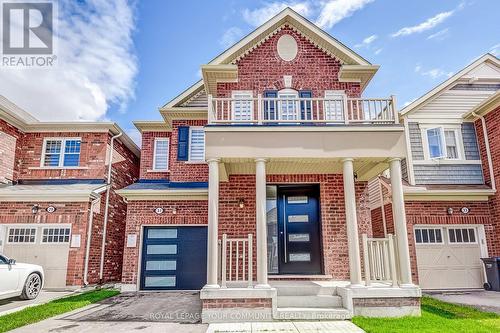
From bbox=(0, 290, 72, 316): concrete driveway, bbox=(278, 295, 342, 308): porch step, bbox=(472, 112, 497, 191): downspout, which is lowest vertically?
bbox=(0, 290, 72, 316): concrete driveway

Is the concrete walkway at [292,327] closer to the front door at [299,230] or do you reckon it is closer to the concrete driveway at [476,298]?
the front door at [299,230]

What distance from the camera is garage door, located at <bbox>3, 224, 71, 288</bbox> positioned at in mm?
10680

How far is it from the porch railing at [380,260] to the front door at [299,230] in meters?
1.70

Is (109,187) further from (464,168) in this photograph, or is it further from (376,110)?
(464,168)

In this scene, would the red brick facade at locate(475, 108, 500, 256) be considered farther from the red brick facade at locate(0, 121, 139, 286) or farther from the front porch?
the red brick facade at locate(0, 121, 139, 286)

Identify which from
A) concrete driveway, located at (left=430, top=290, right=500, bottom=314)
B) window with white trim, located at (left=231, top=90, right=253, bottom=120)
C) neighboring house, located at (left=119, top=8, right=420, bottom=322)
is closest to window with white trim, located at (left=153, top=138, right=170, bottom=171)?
neighboring house, located at (left=119, top=8, right=420, bottom=322)

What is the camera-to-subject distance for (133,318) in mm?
6719

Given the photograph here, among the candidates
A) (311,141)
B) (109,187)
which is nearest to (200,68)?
(311,141)

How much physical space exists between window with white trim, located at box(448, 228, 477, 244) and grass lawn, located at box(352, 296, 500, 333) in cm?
393

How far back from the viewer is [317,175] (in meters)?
9.36

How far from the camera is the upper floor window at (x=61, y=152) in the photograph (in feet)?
42.0

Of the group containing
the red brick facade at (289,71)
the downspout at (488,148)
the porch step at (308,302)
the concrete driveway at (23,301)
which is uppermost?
the red brick facade at (289,71)

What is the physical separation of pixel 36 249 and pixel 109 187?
314 cm

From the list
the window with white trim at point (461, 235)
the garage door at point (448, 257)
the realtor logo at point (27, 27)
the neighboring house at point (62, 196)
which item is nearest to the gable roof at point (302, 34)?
the realtor logo at point (27, 27)
